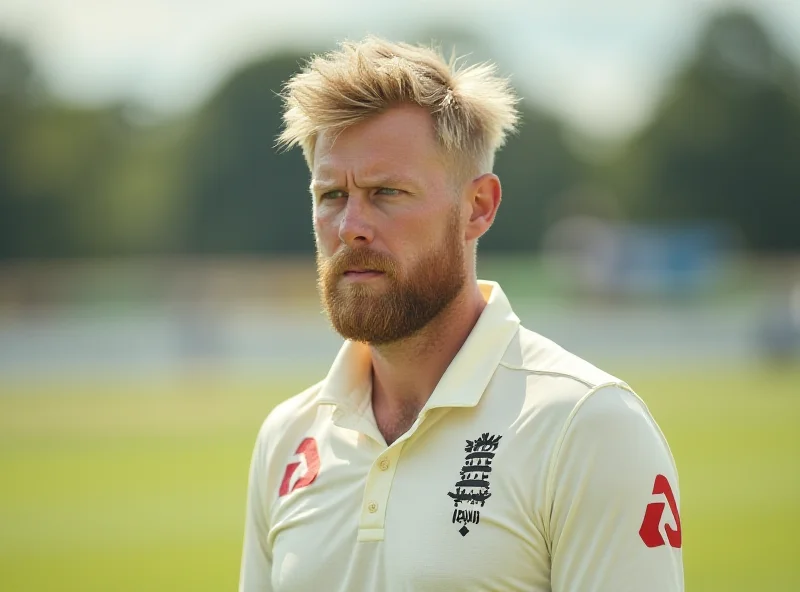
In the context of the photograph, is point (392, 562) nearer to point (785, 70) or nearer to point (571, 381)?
point (571, 381)

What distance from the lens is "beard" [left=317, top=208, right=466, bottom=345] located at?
328 cm

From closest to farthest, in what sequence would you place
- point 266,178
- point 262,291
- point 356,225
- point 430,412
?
point 430,412 < point 356,225 < point 262,291 < point 266,178

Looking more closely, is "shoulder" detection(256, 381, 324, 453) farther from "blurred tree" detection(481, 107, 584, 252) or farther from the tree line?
the tree line

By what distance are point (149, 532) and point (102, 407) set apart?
34.0ft

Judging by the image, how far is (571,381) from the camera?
294cm

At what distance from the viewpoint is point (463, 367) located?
10.5 feet

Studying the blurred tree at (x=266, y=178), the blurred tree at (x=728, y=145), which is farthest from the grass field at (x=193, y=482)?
the blurred tree at (x=728, y=145)

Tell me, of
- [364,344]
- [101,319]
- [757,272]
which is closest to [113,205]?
[101,319]

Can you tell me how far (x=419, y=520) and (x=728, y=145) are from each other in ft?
211

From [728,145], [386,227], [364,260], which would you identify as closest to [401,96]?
[386,227]

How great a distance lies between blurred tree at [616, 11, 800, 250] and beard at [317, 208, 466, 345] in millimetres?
59820

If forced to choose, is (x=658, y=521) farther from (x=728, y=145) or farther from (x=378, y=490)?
(x=728, y=145)

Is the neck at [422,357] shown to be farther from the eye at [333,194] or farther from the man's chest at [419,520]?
the eye at [333,194]

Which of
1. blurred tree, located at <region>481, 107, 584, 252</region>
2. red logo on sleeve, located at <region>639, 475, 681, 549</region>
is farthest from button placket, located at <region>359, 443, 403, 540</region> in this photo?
blurred tree, located at <region>481, 107, 584, 252</region>
